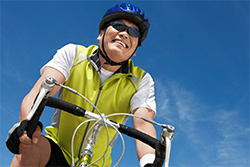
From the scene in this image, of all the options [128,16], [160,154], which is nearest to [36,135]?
[160,154]

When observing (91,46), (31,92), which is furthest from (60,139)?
(91,46)

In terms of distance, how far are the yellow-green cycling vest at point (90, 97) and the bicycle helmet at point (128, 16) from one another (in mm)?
574

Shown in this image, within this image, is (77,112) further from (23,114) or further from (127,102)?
(127,102)

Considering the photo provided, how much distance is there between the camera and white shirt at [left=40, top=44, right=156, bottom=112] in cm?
306

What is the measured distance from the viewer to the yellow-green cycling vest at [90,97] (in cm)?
323

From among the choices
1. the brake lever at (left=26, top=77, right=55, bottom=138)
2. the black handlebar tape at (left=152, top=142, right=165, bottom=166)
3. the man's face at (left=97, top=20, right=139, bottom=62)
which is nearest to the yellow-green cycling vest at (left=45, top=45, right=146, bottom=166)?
the man's face at (left=97, top=20, right=139, bottom=62)

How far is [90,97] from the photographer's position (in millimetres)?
3205

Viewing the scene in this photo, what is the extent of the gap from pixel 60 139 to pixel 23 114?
3.06 ft

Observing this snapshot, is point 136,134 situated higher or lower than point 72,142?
higher

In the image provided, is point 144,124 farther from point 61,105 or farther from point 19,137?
point 19,137

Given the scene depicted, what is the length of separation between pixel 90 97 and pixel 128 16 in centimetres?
134

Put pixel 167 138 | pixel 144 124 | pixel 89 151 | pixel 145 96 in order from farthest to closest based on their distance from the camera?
pixel 145 96 < pixel 144 124 < pixel 89 151 < pixel 167 138

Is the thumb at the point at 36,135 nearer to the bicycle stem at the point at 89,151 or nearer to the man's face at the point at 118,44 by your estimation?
the bicycle stem at the point at 89,151

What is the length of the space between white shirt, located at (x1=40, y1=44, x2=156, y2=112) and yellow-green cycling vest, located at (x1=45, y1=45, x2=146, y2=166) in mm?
77
